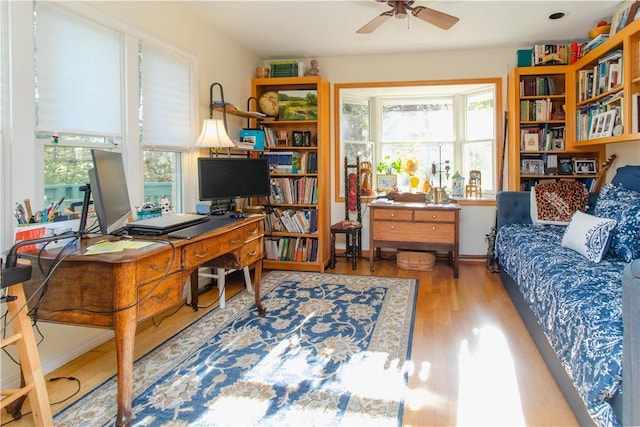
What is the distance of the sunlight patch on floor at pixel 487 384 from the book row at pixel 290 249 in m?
2.11

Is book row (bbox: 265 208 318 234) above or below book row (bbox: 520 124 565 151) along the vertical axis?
below

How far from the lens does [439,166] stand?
5.05 metres

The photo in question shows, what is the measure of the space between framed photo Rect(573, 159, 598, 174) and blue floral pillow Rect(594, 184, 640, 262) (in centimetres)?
160

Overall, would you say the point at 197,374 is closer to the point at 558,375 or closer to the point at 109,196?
the point at 109,196

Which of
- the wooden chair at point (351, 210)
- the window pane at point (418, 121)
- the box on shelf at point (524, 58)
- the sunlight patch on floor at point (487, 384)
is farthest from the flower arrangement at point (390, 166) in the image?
the sunlight patch on floor at point (487, 384)

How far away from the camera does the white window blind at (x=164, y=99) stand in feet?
9.41

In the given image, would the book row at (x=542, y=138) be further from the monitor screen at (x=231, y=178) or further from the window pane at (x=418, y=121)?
the monitor screen at (x=231, y=178)

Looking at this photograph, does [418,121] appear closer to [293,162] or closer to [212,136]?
[293,162]

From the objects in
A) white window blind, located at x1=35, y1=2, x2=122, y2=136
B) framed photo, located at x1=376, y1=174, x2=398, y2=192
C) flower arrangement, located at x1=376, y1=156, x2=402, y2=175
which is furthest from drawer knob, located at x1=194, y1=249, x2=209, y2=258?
flower arrangement, located at x1=376, y1=156, x2=402, y2=175

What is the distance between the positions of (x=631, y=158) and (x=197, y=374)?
12.5 ft

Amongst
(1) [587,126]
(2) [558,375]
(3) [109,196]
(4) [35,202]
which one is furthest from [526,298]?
(4) [35,202]

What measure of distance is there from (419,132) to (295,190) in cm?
185

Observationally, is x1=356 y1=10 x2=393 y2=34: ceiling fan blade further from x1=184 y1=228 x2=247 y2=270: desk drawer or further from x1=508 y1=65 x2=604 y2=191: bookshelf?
x1=508 y1=65 x2=604 y2=191: bookshelf

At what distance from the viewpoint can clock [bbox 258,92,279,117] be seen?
441 centimetres
